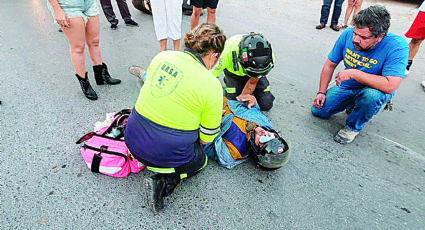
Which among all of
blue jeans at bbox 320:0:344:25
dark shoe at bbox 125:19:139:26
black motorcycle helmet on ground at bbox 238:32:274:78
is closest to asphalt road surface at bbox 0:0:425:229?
black motorcycle helmet on ground at bbox 238:32:274:78

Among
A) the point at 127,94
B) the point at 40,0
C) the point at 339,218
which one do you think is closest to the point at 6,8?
the point at 40,0

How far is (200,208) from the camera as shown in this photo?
1.85 m

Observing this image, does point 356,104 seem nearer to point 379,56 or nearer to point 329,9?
point 379,56

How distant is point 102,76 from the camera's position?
3057 millimetres

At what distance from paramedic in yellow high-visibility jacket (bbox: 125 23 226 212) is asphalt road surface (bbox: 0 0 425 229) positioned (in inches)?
11.9

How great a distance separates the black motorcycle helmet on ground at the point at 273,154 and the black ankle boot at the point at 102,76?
1939mm

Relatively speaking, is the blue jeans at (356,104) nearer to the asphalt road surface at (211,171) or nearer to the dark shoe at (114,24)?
the asphalt road surface at (211,171)

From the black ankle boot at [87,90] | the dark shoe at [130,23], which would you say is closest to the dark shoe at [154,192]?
the black ankle boot at [87,90]

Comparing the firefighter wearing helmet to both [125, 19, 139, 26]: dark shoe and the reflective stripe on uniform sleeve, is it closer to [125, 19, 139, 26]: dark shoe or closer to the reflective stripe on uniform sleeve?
the reflective stripe on uniform sleeve

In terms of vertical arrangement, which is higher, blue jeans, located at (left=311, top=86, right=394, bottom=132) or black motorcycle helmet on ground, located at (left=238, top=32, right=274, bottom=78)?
black motorcycle helmet on ground, located at (left=238, top=32, right=274, bottom=78)

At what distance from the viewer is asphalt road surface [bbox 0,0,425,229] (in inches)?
70.0

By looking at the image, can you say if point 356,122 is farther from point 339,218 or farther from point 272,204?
point 272,204

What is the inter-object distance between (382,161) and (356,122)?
0.41 m

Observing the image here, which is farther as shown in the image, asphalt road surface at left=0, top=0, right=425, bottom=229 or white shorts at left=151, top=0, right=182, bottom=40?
white shorts at left=151, top=0, right=182, bottom=40
